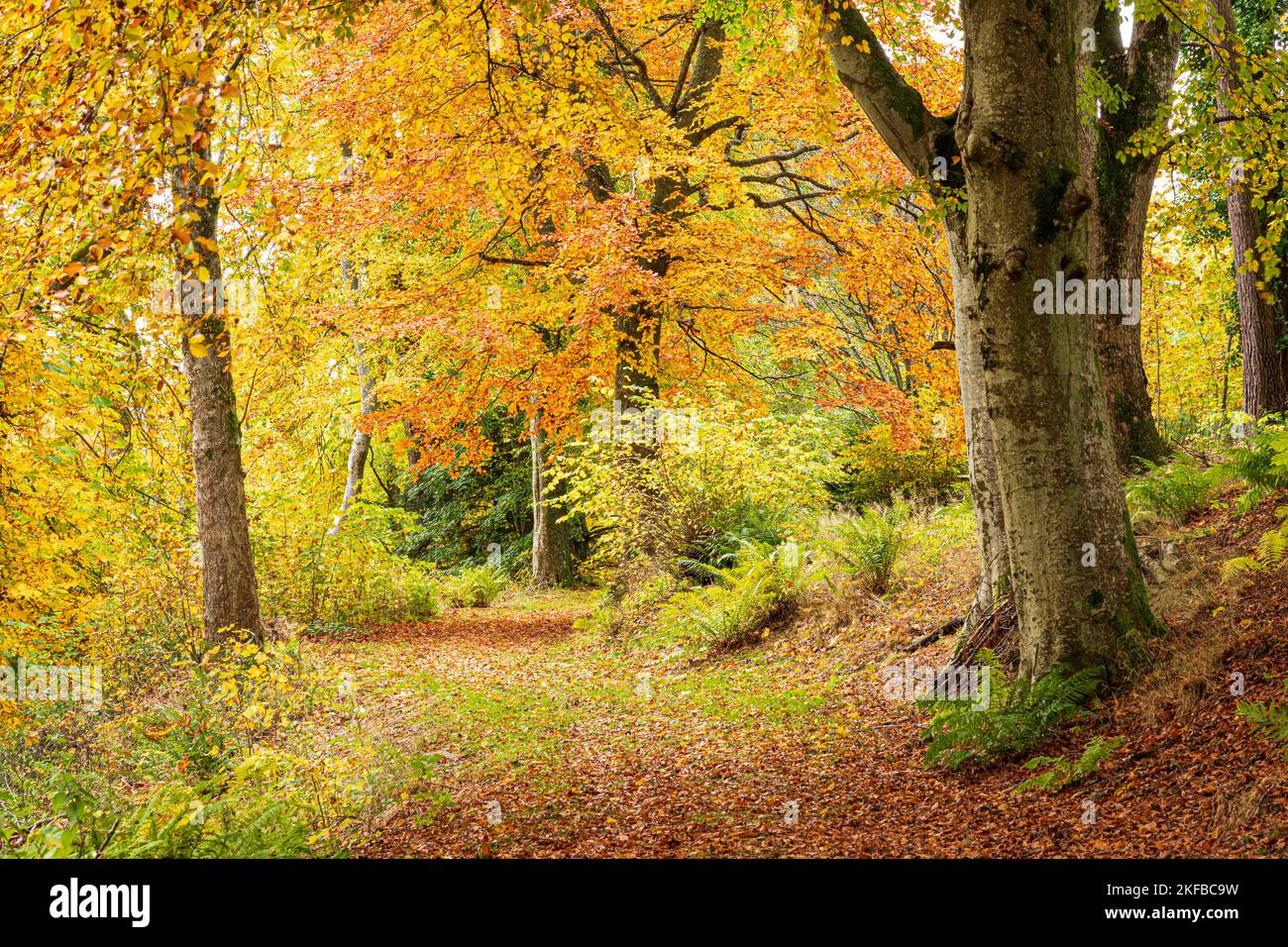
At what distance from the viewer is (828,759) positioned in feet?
21.5

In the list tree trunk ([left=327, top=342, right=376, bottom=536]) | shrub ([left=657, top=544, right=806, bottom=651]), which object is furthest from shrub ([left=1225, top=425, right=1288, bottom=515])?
tree trunk ([left=327, top=342, right=376, bottom=536])

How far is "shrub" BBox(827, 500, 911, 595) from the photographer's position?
10039mm

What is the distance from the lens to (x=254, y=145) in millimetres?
6359

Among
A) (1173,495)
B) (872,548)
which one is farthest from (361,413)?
(1173,495)

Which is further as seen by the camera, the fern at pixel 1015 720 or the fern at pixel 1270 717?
the fern at pixel 1015 720

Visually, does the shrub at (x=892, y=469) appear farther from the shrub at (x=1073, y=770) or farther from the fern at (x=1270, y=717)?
the fern at (x=1270, y=717)

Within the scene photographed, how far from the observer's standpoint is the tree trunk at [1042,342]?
18.1ft

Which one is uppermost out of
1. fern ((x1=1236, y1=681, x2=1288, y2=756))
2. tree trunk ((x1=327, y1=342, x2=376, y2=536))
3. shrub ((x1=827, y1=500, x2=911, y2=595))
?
tree trunk ((x1=327, y1=342, x2=376, y2=536))

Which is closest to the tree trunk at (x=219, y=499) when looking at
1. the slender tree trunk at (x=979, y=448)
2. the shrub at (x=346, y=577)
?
the shrub at (x=346, y=577)

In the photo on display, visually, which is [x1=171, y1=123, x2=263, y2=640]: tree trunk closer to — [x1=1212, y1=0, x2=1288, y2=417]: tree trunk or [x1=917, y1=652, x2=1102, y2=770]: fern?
[x1=917, y1=652, x2=1102, y2=770]: fern

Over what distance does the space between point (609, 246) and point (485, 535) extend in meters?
13.7

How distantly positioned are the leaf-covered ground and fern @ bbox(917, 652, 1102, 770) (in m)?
0.11

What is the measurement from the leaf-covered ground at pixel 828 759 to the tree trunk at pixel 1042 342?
551 millimetres
